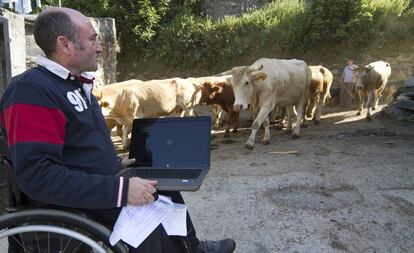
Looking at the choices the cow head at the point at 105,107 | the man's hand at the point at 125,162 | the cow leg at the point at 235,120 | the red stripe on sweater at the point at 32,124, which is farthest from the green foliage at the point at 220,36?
the red stripe on sweater at the point at 32,124

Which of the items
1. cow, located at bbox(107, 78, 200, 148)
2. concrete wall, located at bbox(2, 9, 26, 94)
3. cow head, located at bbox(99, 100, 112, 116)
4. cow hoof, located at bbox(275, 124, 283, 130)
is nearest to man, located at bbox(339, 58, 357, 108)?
cow hoof, located at bbox(275, 124, 283, 130)

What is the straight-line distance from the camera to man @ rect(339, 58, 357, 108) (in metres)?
13.5

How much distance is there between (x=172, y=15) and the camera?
62.9ft

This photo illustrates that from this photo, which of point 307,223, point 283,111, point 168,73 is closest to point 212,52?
point 168,73

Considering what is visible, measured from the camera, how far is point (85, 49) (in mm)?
2234

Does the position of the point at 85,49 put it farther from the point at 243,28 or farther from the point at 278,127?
the point at 243,28

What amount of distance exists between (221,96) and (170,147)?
7437mm

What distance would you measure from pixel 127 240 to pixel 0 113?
34.5 inches

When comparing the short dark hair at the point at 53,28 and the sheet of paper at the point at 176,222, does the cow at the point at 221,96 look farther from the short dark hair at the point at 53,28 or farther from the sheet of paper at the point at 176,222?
the short dark hair at the point at 53,28

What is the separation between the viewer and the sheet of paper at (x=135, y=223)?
2.14 m

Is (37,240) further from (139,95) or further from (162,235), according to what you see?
(139,95)

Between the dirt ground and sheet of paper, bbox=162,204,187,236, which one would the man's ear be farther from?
the dirt ground

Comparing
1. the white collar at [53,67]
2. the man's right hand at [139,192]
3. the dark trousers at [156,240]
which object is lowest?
the dark trousers at [156,240]

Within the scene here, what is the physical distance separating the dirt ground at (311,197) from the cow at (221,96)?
1.70 meters
